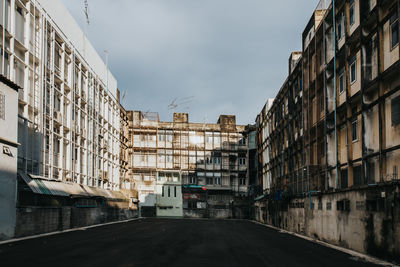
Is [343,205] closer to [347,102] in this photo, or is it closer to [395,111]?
[347,102]

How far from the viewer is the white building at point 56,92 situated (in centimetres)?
2784

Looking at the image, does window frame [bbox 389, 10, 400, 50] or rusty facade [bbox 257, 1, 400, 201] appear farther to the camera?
rusty facade [bbox 257, 1, 400, 201]

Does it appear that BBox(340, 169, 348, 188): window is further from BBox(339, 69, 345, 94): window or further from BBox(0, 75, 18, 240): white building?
BBox(0, 75, 18, 240): white building

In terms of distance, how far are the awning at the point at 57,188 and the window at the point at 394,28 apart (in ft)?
74.4

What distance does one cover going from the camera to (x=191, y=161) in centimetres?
7362

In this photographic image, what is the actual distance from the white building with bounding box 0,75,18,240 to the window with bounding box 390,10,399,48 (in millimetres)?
20441

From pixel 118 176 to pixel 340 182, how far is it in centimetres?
4024

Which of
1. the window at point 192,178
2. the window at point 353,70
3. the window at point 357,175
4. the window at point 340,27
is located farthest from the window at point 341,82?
the window at point 192,178

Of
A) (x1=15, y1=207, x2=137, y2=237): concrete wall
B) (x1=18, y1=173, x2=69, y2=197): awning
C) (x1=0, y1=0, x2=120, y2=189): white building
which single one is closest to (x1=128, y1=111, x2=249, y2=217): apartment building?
(x1=0, y1=0, x2=120, y2=189): white building

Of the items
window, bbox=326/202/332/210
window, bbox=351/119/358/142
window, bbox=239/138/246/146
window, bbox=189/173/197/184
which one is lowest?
window, bbox=326/202/332/210

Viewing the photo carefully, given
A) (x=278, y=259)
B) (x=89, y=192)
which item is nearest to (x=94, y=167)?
(x=89, y=192)

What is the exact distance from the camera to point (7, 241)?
74.4 ft

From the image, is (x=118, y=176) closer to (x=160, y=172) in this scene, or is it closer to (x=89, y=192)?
(x=160, y=172)

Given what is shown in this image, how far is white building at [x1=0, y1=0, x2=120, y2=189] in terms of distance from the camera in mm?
27844
